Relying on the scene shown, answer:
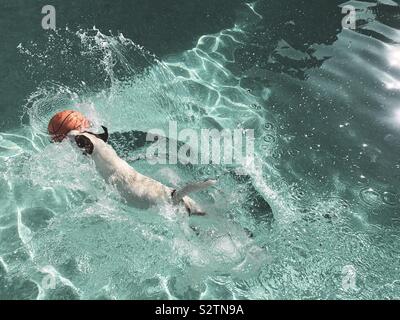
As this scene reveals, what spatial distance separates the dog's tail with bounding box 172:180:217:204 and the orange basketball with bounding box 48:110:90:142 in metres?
1.65

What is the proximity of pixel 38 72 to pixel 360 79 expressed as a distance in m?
5.82

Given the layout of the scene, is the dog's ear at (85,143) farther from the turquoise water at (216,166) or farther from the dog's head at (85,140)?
the turquoise water at (216,166)

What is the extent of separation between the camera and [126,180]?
245 inches

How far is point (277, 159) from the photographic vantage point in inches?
318

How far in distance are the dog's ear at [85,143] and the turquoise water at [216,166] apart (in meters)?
0.25

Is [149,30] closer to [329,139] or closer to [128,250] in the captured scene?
[329,139]

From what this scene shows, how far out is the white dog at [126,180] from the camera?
20.1ft

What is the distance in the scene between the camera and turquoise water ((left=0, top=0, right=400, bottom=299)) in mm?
6531

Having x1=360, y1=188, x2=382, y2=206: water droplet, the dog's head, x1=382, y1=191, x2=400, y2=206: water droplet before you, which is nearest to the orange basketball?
the dog's head

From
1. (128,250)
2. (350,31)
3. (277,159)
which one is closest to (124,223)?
(128,250)
